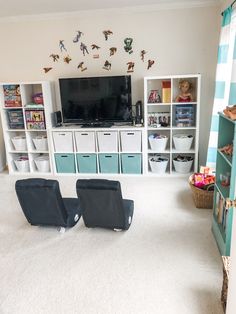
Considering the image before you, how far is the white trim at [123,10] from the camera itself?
370 cm

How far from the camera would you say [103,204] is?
97.3 inches

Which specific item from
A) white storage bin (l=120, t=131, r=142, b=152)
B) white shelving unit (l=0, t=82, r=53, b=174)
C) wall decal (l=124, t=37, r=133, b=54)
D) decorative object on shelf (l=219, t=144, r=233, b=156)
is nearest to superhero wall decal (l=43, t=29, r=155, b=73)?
wall decal (l=124, t=37, r=133, b=54)

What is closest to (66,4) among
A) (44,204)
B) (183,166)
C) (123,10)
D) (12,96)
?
(123,10)

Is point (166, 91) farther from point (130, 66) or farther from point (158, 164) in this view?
point (158, 164)

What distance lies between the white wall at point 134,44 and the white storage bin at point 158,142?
24.3 inches

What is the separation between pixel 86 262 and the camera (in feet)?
7.50

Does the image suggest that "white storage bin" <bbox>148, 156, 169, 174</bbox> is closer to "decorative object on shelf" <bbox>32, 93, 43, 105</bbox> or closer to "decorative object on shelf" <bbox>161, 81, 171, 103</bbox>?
"decorative object on shelf" <bbox>161, 81, 171, 103</bbox>

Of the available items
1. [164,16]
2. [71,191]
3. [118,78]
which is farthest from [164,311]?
[164,16]

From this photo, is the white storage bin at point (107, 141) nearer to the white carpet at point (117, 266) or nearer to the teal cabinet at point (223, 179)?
the white carpet at point (117, 266)

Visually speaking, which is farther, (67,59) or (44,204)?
(67,59)

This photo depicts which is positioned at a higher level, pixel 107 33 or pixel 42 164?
pixel 107 33

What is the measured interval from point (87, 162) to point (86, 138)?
1.26ft

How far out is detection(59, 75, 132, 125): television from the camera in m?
4.04

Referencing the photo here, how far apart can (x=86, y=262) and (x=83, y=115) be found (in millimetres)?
2514
